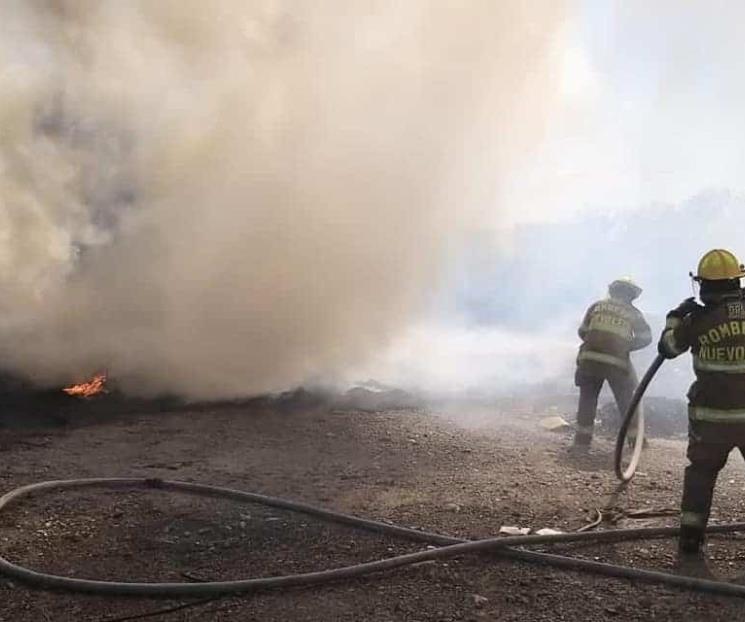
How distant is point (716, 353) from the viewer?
12.8 ft

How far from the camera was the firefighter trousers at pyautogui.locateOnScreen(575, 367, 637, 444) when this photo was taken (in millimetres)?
6496

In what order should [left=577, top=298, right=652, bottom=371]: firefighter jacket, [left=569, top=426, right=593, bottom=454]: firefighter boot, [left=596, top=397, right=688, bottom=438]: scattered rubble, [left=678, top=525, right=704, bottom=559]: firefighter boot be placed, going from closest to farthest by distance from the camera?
[left=678, top=525, right=704, bottom=559]: firefighter boot
[left=569, top=426, right=593, bottom=454]: firefighter boot
[left=577, top=298, right=652, bottom=371]: firefighter jacket
[left=596, top=397, right=688, bottom=438]: scattered rubble

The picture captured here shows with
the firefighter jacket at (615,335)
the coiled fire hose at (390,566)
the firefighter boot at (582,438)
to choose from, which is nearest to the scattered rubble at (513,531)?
the coiled fire hose at (390,566)

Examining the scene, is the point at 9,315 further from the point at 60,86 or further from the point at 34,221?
the point at 60,86

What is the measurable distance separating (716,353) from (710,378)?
0.14 m

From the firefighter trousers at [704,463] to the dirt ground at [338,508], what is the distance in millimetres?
247

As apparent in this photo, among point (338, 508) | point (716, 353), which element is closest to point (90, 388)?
point (338, 508)

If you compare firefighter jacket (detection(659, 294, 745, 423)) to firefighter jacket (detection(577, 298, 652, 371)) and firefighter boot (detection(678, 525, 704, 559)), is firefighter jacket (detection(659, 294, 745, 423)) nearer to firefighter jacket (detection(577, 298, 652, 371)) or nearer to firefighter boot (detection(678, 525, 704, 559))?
firefighter boot (detection(678, 525, 704, 559))

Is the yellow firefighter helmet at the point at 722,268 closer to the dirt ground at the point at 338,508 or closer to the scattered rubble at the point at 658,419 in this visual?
the dirt ground at the point at 338,508

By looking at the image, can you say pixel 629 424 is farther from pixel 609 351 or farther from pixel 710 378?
pixel 609 351

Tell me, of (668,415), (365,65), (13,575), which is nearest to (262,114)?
(365,65)

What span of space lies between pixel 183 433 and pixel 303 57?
545 centimetres

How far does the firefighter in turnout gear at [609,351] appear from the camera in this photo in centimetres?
654

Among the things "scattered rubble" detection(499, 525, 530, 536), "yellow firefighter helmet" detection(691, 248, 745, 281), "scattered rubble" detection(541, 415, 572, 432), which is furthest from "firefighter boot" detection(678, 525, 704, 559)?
"scattered rubble" detection(541, 415, 572, 432)
